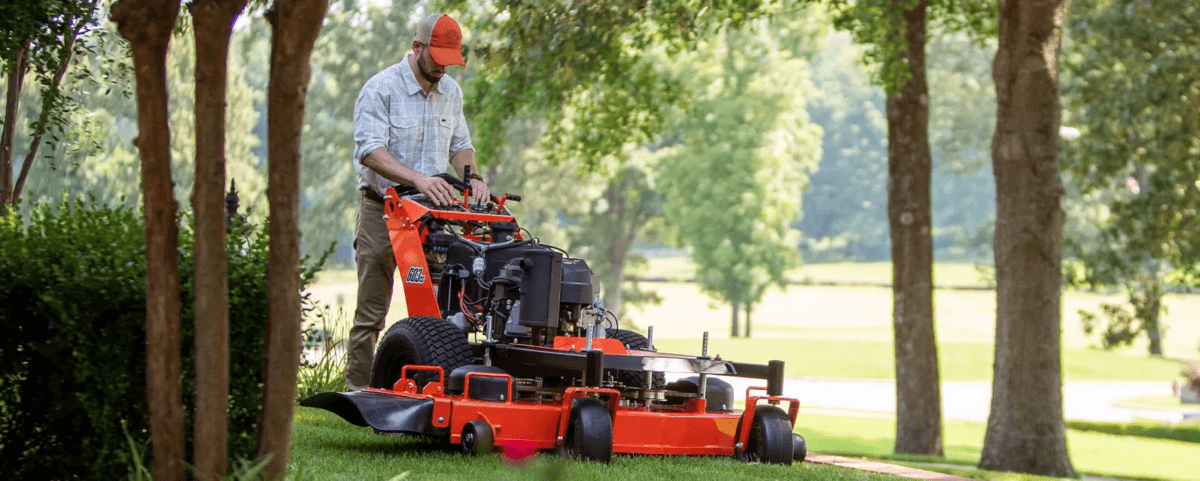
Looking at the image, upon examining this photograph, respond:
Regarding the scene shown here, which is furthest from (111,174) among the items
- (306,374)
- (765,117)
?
(306,374)

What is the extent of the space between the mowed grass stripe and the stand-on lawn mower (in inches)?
1481

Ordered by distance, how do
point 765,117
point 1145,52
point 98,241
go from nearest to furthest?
point 98,241 → point 1145,52 → point 765,117

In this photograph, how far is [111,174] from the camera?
35.7 meters

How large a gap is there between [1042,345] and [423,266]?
680cm

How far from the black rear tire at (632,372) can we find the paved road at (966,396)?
26.4 m

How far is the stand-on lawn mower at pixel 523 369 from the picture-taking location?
20.1ft

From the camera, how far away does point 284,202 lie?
4.05 meters

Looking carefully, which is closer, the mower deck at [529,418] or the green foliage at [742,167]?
the mower deck at [529,418]

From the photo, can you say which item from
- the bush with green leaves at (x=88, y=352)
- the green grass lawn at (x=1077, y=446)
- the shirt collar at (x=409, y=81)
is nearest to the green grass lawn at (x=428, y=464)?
the bush with green leaves at (x=88, y=352)

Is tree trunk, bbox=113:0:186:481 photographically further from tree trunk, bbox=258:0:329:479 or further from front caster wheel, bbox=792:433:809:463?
front caster wheel, bbox=792:433:809:463

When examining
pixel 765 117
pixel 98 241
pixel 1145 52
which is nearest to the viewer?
pixel 98 241

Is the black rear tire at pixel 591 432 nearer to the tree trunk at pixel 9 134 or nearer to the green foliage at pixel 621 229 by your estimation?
the tree trunk at pixel 9 134

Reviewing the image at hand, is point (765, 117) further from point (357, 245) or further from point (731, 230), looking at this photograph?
point (357, 245)

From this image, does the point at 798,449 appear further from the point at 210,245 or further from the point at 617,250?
the point at 617,250
